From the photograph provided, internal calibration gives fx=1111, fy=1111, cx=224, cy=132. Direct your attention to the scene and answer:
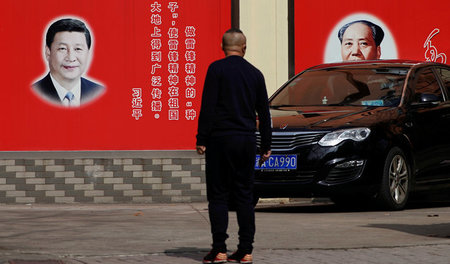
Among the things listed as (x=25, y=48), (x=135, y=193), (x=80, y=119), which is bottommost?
(x=135, y=193)

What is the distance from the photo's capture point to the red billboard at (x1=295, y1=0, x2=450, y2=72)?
14.3 metres

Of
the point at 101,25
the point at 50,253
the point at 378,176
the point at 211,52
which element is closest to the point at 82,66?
the point at 101,25

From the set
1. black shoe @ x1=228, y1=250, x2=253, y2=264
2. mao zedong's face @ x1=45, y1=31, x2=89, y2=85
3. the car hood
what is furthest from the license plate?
black shoe @ x1=228, y1=250, x2=253, y2=264

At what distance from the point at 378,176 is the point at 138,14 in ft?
14.2

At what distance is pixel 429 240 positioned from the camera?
8.46 meters

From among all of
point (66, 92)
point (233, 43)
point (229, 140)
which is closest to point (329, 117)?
point (66, 92)

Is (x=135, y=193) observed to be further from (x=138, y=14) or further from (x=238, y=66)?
(x=238, y=66)

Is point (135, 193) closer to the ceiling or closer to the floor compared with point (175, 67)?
closer to the floor

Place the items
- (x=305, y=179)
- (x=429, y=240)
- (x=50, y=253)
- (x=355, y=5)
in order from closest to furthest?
(x=50, y=253)
(x=429, y=240)
(x=305, y=179)
(x=355, y=5)

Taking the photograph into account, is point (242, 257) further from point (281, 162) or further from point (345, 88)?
point (345, 88)

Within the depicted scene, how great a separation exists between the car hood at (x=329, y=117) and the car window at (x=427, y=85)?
62cm

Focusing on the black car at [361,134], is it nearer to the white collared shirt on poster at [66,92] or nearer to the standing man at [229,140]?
the white collared shirt on poster at [66,92]

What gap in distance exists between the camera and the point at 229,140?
7152 mm

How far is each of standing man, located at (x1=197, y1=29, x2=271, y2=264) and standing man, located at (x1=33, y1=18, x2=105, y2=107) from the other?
674 centimetres
